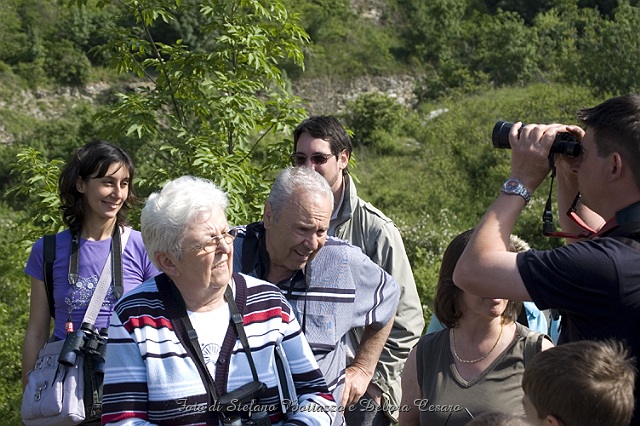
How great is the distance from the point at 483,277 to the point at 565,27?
28.0 metres

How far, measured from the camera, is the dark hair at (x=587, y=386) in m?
1.81

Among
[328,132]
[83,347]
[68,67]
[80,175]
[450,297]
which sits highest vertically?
[68,67]

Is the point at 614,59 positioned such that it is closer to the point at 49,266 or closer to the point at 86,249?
the point at 86,249

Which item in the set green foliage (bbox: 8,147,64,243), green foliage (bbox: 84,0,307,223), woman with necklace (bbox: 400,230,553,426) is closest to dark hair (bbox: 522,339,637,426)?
woman with necklace (bbox: 400,230,553,426)

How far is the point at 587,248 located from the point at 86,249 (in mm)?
2189

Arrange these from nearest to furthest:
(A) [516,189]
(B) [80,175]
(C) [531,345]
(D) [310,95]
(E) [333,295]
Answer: (A) [516,189] < (C) [531,345] < (E) [333,295] < (B) [80,175] < (D) [310,95]

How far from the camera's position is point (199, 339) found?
222cm

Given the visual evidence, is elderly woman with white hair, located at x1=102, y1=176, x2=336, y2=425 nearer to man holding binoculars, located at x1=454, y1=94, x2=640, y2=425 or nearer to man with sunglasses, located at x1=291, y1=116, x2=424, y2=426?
man holding binoculars, located at x1=454, y1=94, x2=640, y2=425

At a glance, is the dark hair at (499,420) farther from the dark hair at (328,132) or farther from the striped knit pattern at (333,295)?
the dark hair at (328,132)

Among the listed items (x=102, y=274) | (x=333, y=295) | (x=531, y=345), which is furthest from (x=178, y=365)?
(x=102, y=274)

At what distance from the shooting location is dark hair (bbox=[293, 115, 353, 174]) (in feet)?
11.7

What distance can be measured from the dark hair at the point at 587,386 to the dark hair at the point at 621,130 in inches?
17.9

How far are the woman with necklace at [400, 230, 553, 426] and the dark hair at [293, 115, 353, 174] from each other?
98 cm

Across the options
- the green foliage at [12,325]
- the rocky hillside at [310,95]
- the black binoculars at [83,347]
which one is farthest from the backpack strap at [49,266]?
the rocky hillside at [310,95]
